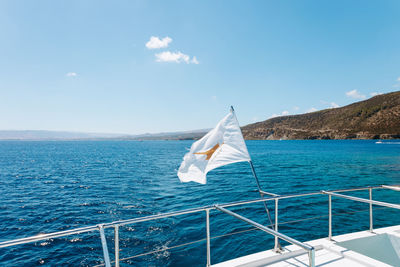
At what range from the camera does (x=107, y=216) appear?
13.9 meters

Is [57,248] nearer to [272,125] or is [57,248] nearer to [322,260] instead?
[322,260]

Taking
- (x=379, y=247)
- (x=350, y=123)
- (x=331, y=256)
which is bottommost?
(x=379, y=247)

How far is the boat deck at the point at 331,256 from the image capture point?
4.11 meters

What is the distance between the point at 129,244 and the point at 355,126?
161430 millimetres

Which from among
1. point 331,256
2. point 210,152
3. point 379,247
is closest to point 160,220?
point 210,152

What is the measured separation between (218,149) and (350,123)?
167470mm

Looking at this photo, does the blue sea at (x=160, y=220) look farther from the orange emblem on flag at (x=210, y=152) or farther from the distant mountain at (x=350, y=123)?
the distant mountain at (x=350, y=123)

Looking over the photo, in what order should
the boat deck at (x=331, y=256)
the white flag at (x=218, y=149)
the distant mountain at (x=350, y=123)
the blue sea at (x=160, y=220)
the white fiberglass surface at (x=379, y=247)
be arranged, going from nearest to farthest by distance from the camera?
the boat deck at (x=331, y=256) < the white fiberglass surface at (x=379, y=247) < the white flag at (x=218, y=149) < the blue sea at (x=160, y=220) < the distant mountain at (x=350, y=123)

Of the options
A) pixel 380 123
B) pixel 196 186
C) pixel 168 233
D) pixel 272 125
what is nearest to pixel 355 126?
pixel 380 123

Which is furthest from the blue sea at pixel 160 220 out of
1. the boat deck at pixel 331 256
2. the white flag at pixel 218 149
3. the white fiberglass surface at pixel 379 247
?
the white flag at pixel 218 149

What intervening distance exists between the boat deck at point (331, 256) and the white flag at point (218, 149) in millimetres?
2234

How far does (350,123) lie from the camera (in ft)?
468

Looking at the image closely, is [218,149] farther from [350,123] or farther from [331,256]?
[350,123]

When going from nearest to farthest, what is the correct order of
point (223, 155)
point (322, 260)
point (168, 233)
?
point (322, 260) → point (223, 155) → point (168, 233)
